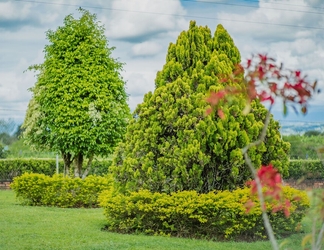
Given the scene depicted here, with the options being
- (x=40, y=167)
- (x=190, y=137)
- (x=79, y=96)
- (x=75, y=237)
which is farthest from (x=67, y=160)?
(x=190, y=137)

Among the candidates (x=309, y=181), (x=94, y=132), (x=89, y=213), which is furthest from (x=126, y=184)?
(x=309, y=181)

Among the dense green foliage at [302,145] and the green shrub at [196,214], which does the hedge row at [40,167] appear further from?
the green shrub at [196,214]

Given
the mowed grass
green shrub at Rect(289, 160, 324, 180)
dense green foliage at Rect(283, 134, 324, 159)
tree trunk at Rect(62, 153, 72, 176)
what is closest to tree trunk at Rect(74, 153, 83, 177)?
tree trunk at Rect(62, 153, 72, 176)

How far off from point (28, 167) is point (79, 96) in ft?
22.7

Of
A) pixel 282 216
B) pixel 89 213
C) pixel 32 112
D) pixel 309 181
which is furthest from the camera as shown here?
pixel 309 181

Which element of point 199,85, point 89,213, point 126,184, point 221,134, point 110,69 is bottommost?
point 89,213

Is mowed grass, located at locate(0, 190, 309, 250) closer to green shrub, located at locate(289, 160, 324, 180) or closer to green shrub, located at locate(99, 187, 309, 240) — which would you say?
green shrub, located at locate(99, 187, 309, 240)

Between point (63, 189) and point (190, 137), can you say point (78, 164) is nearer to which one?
point (63, 189)

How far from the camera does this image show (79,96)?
16.2 meters

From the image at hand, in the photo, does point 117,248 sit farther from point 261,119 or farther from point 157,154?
point 261,119

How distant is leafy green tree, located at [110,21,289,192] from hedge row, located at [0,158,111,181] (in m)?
12.8

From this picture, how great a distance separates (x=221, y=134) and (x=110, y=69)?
29.2 feet

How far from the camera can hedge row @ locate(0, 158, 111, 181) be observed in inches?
858

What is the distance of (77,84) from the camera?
16.1 m
